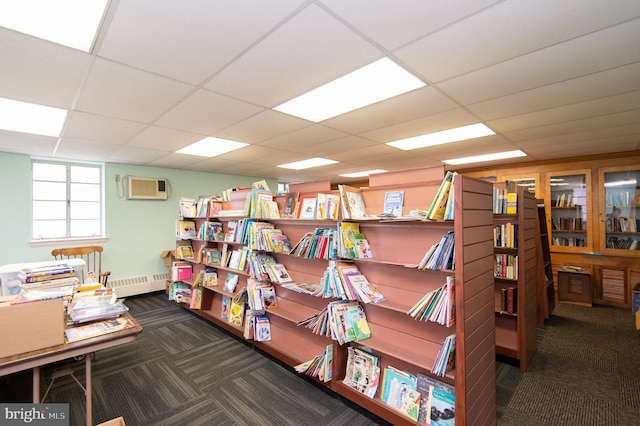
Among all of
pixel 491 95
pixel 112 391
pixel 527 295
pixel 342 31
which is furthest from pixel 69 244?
pixel 527 295

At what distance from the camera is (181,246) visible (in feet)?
15.6

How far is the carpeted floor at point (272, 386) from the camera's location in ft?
7.30

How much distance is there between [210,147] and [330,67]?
2.74 metres

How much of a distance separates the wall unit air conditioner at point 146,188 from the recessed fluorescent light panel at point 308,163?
234 centimetres

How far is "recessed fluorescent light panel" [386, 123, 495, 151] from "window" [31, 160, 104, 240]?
5116 millimetres

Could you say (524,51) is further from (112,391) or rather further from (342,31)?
(112,391)

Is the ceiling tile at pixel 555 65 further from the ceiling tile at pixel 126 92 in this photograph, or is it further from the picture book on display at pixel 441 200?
Answer: the ceiling tile at pixel 126 92

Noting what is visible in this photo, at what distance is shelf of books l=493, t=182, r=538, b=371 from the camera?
9.41 ft

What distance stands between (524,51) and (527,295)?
2.38 metres

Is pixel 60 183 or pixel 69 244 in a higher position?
pixel 60 183

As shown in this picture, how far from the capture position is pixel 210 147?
4148 millimetres

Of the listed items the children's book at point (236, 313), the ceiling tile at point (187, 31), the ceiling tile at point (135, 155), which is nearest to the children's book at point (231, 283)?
the children's book at point (236, 313)

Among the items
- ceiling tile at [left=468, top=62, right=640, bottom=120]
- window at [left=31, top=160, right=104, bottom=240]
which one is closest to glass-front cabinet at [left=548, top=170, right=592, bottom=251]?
ceiling tile at [left=468, top=62, right=640, bottom=120]

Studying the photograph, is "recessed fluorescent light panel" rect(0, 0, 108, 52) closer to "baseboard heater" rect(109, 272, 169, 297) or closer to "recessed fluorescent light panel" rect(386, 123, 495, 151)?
"recessed fluorescent light panel" rect(386, 123, 495, 151)
